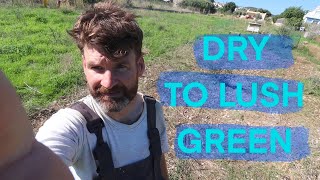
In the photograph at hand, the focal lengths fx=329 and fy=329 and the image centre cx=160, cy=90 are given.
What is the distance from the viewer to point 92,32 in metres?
1.47

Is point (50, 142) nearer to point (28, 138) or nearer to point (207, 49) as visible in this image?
point (28, 138)

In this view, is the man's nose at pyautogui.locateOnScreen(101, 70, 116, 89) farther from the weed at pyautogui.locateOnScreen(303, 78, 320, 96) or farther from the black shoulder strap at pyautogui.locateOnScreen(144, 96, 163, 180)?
the weed at pyautogui.locateOnScreen(303, 78, 320, 96)

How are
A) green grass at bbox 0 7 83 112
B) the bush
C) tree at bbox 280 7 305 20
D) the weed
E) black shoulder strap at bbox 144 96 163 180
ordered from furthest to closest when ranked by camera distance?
1. the bush
2. tree at bbox 280 7 305 20
3. the weed
4. green grass at bbox 0 7 83 112
5. black shoulder strap at bbox 144 96 163 180

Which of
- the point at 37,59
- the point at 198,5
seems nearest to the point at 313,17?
the point at 198,5

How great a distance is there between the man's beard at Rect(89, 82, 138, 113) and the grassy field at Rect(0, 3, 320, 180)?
0.43 meters

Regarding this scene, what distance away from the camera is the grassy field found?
4414 mm

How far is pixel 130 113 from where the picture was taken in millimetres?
1598

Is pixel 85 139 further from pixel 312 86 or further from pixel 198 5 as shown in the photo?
pixel 198 5

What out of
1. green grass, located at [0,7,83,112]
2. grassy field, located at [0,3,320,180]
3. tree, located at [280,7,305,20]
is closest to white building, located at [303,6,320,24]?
tree, located at [280,7,305,20]

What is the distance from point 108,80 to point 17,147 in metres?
1.12

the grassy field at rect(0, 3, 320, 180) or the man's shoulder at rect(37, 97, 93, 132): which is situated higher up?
the man's shoulder at rect(37, 97, 93, 132)

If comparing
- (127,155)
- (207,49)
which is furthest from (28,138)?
(207,49)

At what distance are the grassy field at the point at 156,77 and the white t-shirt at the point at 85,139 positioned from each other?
2.02 feet

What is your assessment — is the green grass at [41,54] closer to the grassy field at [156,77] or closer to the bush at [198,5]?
A: the grassy field at [156,77]
